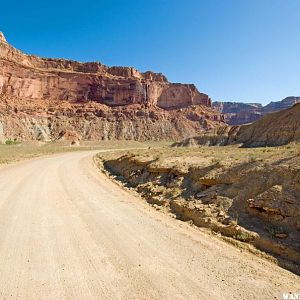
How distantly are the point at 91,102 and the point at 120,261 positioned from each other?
111 m

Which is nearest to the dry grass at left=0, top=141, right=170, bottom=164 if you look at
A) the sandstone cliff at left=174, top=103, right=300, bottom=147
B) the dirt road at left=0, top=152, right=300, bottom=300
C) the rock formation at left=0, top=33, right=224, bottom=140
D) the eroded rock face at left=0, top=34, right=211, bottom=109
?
the rock formation at left=0, top=33, right=224, bottom=140

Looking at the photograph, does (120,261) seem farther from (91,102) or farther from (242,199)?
(91,102)

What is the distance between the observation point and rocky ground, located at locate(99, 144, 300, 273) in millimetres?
7023

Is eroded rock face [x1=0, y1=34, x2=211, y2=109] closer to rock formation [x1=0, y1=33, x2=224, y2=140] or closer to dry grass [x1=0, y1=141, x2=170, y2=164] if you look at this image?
rock formation [x1=0, y1=33, x2=224, y2=140]

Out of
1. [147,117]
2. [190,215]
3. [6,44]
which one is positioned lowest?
[190,215]

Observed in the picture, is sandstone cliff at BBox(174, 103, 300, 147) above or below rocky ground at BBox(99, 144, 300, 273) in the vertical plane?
above

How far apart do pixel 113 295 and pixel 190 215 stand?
5038 millimetres

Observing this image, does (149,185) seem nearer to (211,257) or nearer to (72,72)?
(211,257)

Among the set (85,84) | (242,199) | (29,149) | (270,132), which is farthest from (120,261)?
(85,84)

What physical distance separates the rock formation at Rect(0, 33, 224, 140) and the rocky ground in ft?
269

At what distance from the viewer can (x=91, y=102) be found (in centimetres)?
11219

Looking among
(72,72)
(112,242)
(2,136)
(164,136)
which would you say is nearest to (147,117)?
(164,136)

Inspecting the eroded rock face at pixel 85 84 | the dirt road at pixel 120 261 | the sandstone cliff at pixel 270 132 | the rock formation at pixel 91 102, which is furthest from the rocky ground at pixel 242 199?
the eroded rock face at pixel 85 84

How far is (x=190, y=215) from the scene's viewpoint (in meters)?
9.41
